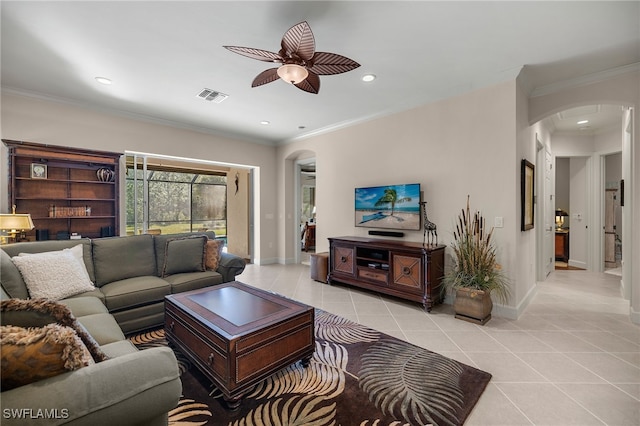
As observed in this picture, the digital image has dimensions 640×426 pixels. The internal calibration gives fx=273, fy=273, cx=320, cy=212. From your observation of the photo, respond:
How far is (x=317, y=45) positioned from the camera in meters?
2.66

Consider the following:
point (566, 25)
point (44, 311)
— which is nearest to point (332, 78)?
point (566, 25)

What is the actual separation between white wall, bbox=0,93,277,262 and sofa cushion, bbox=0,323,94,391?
4.02 meters

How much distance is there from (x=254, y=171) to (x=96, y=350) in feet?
17.9

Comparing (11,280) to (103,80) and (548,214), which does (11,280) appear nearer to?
(103,80)

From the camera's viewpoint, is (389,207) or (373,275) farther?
(389,207)

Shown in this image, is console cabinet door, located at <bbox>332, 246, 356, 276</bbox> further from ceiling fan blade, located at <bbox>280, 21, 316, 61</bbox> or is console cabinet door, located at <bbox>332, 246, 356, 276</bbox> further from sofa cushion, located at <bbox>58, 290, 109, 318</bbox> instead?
sofa cushion, located at <bbox>58, 290, 109, 318</bbox>

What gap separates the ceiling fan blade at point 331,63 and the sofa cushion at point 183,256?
8.01 ft

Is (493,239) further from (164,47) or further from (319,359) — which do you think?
(164,47)

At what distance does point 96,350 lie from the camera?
1198mm

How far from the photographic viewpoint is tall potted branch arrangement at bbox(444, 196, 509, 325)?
2986 mm

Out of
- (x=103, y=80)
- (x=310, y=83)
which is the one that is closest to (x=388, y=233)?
(x=310, y=83)

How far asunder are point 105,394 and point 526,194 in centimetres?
424

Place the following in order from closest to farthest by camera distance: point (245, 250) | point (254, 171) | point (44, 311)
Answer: point (44, 311) < point (254, 171) < point (245, 250)

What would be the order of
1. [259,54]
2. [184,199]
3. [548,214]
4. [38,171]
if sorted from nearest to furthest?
1. [259,54]
2. [38,171]
3. [548,214]
4. [184,199]
